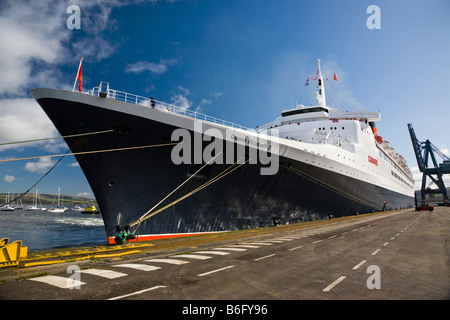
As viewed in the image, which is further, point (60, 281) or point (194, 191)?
point (194, 191)

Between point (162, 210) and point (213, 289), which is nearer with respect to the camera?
point (213, 289)

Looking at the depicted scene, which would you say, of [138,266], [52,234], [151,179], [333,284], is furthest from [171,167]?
[52,234]

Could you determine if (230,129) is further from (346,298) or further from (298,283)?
(346,298)

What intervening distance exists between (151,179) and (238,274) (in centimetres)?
721

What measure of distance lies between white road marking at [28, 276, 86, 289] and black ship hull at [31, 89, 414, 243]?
5812mm

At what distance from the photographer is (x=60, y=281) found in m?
5.80

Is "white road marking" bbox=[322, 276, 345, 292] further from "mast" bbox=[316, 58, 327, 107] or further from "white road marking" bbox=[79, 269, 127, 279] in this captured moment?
"mast" bbox=[316, 58, 327, 107]

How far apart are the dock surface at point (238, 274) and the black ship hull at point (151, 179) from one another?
2204 millimetres

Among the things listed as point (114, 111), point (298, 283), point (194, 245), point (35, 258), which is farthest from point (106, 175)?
point (298, 283)

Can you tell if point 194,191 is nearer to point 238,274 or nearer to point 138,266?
point 138,266

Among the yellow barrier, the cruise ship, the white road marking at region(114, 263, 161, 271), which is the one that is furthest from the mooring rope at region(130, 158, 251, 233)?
the yellow barrier

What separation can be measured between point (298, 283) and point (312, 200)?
1561 centimetres

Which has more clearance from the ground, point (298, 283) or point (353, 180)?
point (353, 180)

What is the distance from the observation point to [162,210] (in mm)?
12562
